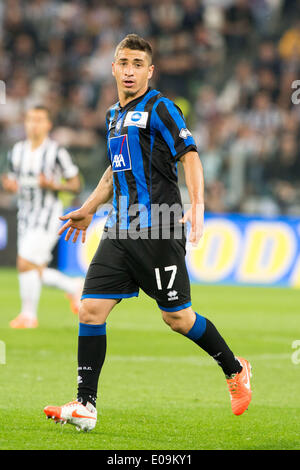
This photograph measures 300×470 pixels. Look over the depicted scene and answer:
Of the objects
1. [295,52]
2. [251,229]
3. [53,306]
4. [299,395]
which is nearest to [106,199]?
[299,395]

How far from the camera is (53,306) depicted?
12562 mm

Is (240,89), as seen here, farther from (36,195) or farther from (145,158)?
(145,158)

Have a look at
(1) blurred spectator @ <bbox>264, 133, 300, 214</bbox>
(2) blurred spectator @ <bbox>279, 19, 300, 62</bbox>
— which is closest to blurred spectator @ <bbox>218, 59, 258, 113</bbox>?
(2) blurred spectator @ <bbox>279, 19, 300, 62</bbox>

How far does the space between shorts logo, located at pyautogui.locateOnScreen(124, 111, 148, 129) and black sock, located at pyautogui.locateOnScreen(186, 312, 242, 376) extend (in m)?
1.17

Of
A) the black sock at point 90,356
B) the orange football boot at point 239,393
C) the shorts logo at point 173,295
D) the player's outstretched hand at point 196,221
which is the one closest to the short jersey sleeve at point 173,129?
the player's outstretched hand at point 196,221

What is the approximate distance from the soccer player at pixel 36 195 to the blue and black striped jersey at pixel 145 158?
15.6 feet

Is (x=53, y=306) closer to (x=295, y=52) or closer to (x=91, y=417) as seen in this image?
(x=91, y=417)

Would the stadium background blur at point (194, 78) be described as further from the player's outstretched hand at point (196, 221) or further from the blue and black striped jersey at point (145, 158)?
the player's outstretched hand at point (196, 221)

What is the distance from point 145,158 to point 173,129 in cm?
25

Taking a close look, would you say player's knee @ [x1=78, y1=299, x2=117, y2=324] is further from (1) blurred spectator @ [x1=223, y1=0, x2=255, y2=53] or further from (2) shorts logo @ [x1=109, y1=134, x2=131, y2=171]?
(1) blurred spectator @ [x1=223, y1=0, x2=255, y2=53]

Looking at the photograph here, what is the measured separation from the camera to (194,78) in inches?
776

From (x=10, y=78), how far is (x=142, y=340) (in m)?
12.4

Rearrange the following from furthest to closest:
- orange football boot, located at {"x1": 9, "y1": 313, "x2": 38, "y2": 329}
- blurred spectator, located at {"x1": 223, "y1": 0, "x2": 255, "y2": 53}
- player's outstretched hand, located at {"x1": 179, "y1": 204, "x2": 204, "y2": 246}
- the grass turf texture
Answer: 1. blurred spectator, located at {"x1": 223, "y1": 0, "x2": 255, "y2": 53}
2. orange football boot, located at {"x1": 9, "y1": 313, "x2": 38, "y2": 329}
3. player's outstretched hand, located at {"x1": 179, "y1": 204, "x2": 204, "y2": 246}
4. the grass turf texture

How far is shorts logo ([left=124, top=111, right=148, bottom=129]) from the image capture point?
5340 millimetres
